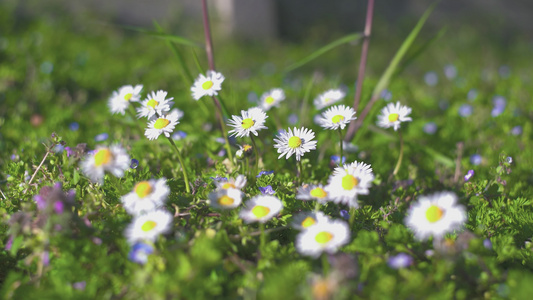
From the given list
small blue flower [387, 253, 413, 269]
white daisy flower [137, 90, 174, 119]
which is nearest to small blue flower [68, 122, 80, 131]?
white daisy flower [137, 90, 174, 119]

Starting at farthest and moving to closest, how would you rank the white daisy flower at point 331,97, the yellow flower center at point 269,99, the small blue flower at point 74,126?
the small blue flower at point 74,126, the yellow flower center at point 269,99, the white daisy flower at point 331,97

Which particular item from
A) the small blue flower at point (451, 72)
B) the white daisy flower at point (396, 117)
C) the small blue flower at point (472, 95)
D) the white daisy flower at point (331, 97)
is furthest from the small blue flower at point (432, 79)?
the white daisy flower at point (396, 117)

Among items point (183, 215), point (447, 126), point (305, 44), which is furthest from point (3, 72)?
point (305, 44)

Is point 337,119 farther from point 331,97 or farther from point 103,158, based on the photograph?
point 103,158

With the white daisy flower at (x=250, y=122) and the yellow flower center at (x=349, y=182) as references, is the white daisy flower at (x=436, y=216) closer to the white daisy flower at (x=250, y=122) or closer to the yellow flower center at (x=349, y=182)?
the yellow flower center at (x=349, y=182)

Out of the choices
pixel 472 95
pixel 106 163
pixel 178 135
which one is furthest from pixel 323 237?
pixel 472 95

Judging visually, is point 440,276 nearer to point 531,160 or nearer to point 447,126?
point 531,160
